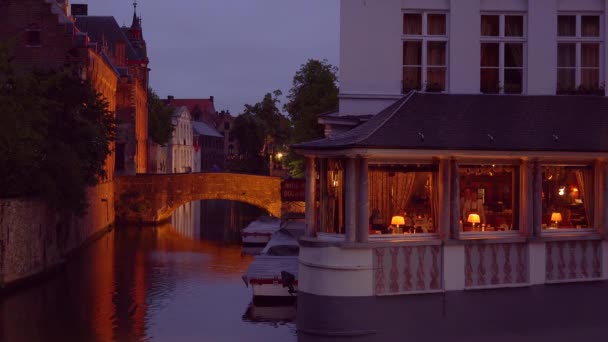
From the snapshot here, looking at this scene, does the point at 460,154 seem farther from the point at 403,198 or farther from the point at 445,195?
the point at 403,198

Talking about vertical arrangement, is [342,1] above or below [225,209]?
above

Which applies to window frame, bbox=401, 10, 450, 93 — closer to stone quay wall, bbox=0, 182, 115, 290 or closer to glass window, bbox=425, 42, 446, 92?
glass window, bbox=425, 42, 446, 92

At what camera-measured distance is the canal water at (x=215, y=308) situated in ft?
49.5

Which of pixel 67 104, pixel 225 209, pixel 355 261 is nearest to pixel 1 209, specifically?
pixel 67 104

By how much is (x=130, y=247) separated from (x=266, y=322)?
56.9 feet

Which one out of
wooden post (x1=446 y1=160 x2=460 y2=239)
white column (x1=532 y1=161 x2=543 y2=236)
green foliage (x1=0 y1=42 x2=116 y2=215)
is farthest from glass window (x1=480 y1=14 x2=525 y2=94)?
green foliage (x1=0 y1=42 x2=116 y2=215)

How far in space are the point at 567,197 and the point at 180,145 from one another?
83.0 metres

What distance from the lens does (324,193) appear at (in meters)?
16.0

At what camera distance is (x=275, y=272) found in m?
24.9

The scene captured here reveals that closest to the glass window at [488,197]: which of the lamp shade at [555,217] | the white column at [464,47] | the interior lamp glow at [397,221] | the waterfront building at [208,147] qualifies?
the lamp shade at [555,217]

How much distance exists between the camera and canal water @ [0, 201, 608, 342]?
15.1 meters

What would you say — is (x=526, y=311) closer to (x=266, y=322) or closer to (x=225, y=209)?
(x=266, y=322)

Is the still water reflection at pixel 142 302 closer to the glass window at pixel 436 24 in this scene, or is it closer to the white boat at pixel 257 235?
the white boat at pixel 257 235

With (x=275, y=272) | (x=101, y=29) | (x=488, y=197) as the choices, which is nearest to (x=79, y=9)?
(x=101, y=29)
